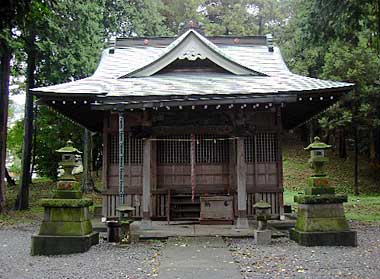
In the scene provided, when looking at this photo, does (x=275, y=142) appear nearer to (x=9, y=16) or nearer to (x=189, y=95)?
(x=189, y=95)

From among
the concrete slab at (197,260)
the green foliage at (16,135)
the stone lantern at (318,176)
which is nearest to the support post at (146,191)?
the concrete slab at (197,260)

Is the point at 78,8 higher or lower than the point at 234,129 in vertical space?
higher

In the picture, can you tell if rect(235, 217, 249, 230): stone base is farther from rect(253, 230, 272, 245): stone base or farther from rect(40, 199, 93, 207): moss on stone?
rect(40, 199, 93, 207): moss on stone

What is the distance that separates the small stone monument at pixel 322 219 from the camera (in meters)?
8.35

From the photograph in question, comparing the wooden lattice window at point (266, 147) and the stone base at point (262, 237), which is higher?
the wooden lattice window at point (266, 147)

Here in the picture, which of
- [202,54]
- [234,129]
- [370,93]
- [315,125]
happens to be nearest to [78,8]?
[202,54]

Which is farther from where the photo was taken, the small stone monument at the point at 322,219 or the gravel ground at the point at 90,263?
the small stone monument at the point at 322,219

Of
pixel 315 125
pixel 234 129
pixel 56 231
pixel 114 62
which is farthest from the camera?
pixel 315 125

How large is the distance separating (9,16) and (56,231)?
564 cm

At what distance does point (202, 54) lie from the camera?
40.8ft

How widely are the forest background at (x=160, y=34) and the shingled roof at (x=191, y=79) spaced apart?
1.74 metres

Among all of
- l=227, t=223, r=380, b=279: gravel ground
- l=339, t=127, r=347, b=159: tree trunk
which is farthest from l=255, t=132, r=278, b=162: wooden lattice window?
l=339, t=127, r=347, b=159: tree trunk

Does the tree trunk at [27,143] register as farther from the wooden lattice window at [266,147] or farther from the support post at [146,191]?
the wooden lattice window at [266,147]

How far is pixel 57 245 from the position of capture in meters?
8.10
